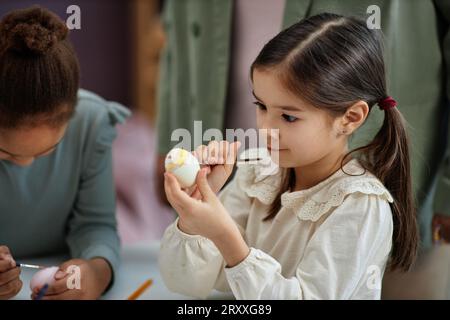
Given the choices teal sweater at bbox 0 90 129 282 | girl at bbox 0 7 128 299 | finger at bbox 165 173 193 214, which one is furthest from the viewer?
teal sweater at bbox 0 90 129 282

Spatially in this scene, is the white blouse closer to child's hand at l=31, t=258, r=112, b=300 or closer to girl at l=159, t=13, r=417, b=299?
girl at l=159, t=13, r=417, b=299

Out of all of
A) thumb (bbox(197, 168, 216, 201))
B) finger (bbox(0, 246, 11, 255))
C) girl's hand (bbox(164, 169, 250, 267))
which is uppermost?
thumb (bbox(197, 168, 216, 201))

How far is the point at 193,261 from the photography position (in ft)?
2.47

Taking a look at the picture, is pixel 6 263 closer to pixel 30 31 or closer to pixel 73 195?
pixel 73 195

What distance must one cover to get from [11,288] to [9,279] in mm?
12

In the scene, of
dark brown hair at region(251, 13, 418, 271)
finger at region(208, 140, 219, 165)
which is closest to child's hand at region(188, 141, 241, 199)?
finger at region(208, 140, 219, 165)

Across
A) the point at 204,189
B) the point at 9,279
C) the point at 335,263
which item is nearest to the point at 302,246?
the point at 335,263

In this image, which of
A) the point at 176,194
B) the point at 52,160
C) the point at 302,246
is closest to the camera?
the point at 176,194

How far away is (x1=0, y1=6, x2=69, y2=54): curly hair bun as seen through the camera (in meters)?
0.70

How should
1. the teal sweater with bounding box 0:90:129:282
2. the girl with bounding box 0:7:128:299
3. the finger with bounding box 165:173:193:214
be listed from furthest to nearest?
the teal sweater with bounding box 0:90:129:282, the girl with bounding box 0:7:128:299, the finger with bounding box 165:173:193:214

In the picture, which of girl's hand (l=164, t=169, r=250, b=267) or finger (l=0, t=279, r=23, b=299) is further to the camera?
finger (l=0, t=279, r=23, b=299)

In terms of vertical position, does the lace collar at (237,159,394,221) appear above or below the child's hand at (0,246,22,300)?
above

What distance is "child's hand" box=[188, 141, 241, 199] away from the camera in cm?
68

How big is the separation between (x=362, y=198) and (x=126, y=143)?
5.22 feet
